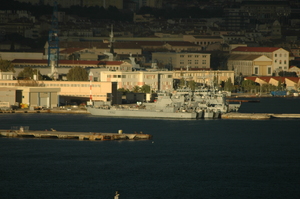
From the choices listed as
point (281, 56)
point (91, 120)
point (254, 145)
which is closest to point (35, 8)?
point (281, 56)

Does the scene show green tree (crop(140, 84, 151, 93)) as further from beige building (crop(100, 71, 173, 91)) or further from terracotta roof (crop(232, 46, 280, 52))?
terracotta roof (crop(232, 46, 280, 52))

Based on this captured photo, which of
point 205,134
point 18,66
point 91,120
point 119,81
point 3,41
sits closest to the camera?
point 205,134

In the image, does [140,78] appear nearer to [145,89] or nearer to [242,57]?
[145,89]

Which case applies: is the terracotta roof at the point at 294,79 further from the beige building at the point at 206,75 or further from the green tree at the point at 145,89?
the green tree at the point at 145,89

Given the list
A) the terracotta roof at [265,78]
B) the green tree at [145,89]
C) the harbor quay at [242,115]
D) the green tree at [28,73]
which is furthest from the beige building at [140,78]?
the terracotta roof at [265,78]

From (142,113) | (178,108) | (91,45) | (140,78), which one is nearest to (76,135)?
(142,113)

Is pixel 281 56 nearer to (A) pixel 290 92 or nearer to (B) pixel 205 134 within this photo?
Result: (A) pixel 290 92

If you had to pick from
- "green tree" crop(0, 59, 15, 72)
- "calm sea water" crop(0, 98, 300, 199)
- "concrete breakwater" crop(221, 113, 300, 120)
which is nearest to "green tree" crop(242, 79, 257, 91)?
"green tree" crop(0, 59, 15, 72)
